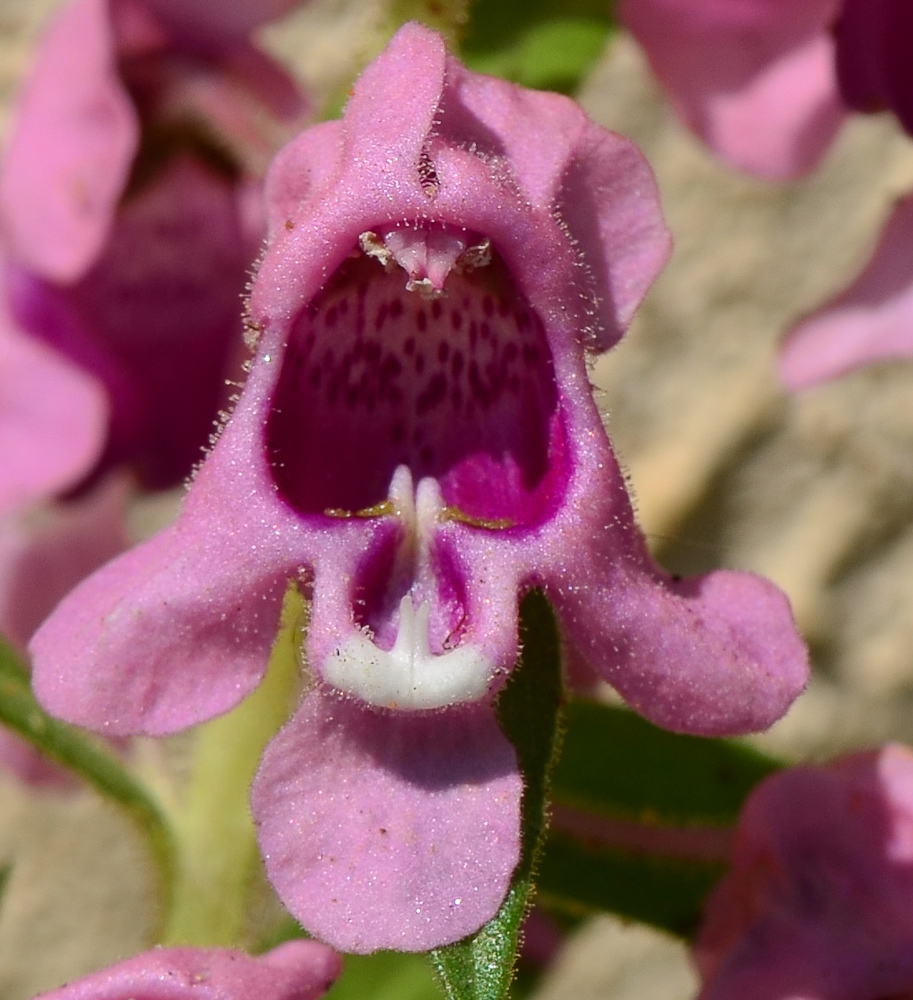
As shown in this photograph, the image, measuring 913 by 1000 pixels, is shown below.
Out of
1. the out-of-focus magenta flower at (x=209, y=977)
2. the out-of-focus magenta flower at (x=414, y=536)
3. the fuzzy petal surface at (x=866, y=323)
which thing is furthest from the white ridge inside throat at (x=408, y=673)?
the fuzzy petal surface at (x=866, y=323)

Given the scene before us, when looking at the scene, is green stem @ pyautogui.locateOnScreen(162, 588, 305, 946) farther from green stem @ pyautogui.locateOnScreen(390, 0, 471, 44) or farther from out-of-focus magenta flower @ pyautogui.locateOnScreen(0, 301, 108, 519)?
green stem @ pyautogui.locateOnScreen(390, 0, 471, 44)

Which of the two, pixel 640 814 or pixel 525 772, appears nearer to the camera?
pixel 525 772

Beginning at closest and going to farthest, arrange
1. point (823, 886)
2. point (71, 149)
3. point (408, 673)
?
point (408, 673), point (823, 886), point (71, 149)

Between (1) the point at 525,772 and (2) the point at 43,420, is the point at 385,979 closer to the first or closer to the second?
(2) the point at 43,420

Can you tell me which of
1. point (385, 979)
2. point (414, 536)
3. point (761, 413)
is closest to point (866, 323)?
point (414, 536)

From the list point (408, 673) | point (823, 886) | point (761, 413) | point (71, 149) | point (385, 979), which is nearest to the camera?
point (408, 673)

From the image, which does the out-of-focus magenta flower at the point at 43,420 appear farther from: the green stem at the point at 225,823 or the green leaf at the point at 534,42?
the green leaf at the point at 534,42

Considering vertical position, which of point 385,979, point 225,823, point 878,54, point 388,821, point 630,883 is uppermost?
point 878,54

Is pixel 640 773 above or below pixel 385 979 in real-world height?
above
